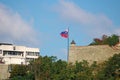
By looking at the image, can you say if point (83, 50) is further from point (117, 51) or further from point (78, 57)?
point (117, 51)

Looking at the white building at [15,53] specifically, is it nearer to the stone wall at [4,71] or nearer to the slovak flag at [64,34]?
the stone wall at [4,71]

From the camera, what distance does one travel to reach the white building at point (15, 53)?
300ft

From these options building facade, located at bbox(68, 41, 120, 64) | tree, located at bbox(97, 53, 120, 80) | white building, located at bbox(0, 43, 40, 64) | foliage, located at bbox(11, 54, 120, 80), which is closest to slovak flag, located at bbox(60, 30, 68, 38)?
building facade, located at bbox(68, 41, 120, 64)

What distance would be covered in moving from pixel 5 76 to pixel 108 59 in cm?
2575

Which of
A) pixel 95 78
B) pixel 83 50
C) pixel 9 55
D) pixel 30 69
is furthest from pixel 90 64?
pixel 9 55

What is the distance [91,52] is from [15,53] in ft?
141

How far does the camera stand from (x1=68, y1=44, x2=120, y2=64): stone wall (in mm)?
52213

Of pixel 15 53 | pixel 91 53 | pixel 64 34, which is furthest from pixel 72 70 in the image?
pixel 15 53

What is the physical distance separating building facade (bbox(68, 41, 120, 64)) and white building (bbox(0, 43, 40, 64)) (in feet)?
116

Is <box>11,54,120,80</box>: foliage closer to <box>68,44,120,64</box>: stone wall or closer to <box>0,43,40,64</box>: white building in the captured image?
<box>68,44,120,64</box>: stone wall

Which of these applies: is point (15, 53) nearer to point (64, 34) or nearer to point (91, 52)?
point (64, 34)

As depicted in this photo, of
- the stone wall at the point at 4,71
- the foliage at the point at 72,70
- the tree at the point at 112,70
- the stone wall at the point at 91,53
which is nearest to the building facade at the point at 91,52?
the stone wall at the point at 91,53

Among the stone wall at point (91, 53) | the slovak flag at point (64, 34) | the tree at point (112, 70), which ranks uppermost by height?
the slovak flag at point (64, 34)

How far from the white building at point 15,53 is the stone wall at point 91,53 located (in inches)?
1390
